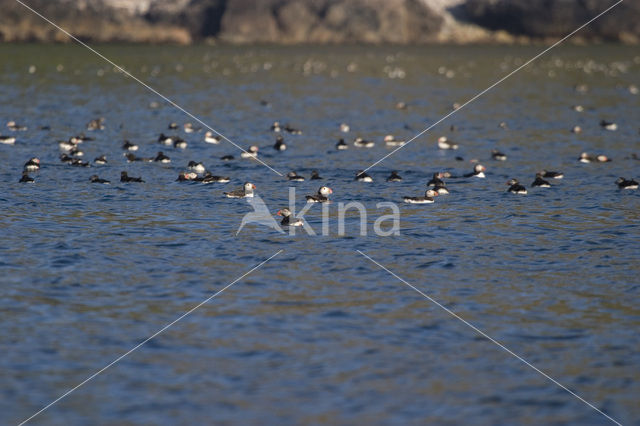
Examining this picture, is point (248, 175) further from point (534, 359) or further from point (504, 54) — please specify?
point (504, 54)

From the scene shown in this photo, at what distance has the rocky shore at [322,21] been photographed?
113 metres

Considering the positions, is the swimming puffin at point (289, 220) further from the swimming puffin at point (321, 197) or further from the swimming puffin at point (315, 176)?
the swimming puffin at point (315, 176)

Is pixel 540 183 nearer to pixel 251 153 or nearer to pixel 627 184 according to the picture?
pixel 627 184

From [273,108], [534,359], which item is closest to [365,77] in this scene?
[273,108]

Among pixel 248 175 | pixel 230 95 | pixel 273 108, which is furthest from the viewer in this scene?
pixel 230 95

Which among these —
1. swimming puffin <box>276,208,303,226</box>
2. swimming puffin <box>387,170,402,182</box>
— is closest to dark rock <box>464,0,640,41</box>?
swimming puffin <box>387,170,402,182</box>

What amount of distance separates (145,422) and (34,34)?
347 feet

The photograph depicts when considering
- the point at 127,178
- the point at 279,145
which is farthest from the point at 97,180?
the point at 279,145

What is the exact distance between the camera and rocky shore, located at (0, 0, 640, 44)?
11306 centimetres

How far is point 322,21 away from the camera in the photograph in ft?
394

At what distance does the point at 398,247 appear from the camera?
23.5 metres

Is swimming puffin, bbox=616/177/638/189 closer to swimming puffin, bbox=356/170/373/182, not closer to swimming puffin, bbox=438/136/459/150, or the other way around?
swimming puffin, bbox=356/170/373/182

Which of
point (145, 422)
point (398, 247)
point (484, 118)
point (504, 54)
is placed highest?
point (504, 54)

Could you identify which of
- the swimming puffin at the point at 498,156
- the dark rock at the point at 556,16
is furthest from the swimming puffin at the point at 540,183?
the dark rock at the point at 556,16
